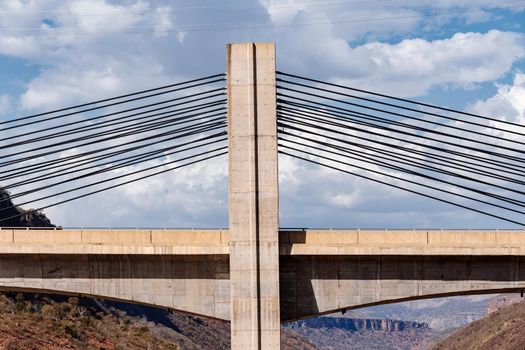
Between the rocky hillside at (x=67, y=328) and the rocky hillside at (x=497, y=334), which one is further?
the rocky hillside at (x=497, y=334)

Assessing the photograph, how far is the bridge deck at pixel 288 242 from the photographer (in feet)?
153

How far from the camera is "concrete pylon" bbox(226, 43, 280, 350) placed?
151 ft

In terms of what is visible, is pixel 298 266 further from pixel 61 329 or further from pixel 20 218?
pixel 20 218

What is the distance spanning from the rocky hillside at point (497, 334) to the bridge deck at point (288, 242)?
3659 inches

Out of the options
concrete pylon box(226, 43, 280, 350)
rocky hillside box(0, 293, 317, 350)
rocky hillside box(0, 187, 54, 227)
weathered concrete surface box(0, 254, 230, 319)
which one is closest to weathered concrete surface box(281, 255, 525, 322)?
concrete pylon box(226, 43, 280, 350)

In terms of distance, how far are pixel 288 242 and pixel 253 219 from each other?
2613mm

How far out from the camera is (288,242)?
4778 centimetres

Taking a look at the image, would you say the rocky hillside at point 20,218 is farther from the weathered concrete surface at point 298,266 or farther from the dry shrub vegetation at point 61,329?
the weathered concrete surface at point 298,266

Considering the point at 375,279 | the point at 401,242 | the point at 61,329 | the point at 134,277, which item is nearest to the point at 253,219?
the point at 375,279

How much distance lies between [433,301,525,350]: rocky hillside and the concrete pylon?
315ft

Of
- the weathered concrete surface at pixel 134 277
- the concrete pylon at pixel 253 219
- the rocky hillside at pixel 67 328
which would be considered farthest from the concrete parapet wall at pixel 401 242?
the rocky hillside at pixel 67 328

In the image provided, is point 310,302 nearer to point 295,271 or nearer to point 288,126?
point 295,271

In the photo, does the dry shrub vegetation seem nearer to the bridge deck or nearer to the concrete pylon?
the bridge deck

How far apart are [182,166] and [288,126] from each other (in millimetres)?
5098
